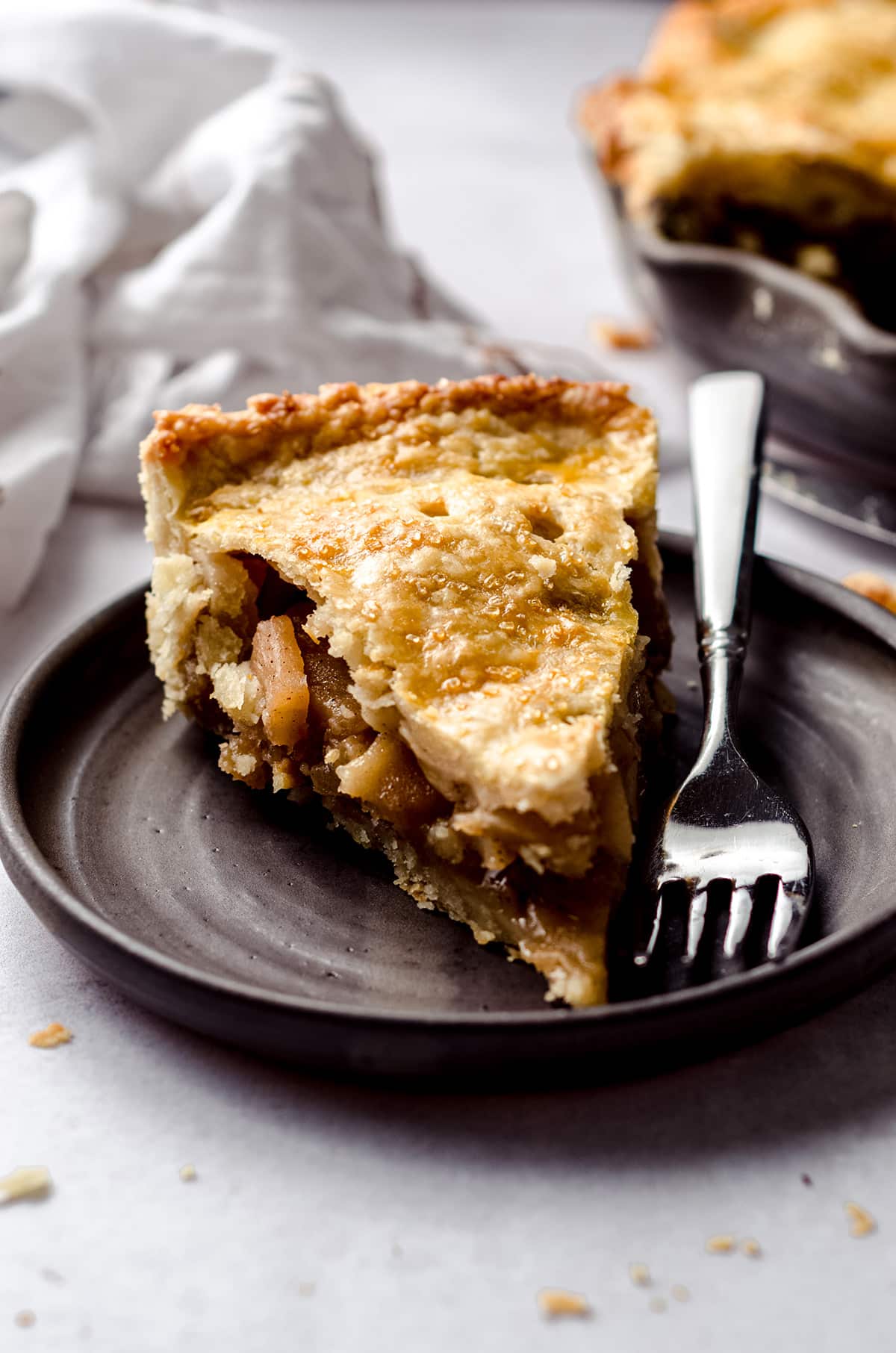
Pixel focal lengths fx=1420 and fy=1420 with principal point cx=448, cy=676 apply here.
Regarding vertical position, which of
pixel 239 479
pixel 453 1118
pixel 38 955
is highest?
pixel 239 479

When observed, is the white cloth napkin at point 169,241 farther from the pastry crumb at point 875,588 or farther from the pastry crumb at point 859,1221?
the pastry crumb at point 859,1221

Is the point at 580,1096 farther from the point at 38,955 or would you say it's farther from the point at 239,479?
the point at 239,479

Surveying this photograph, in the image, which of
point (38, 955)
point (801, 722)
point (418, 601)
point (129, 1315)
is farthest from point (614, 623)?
point (129, 1315)

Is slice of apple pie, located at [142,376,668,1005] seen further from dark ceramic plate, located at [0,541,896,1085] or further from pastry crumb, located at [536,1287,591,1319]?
pastry crumb, located at [536,1287,591,1319]

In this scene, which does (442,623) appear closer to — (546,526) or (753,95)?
(546,526)

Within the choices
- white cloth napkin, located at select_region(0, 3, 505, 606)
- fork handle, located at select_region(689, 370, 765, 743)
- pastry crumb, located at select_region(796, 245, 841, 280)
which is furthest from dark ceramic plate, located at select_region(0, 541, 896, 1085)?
pastry crumb, located at select_region(796, 245, 841, 280)

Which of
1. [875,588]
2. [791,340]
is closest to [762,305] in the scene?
[791,340]
